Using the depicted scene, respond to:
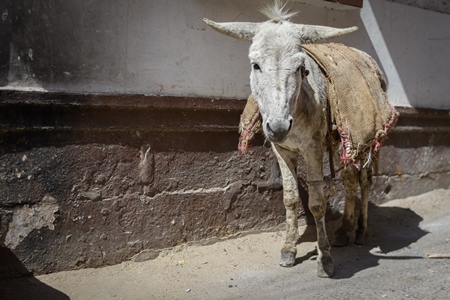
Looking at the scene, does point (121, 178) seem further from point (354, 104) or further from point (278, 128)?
point (354, 104)

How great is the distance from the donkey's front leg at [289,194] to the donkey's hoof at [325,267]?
0.31 m

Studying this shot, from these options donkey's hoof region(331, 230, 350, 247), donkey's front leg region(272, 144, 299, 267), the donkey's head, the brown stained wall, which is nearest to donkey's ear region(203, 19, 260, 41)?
the donkey's head

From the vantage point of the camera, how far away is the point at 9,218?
11.8ft

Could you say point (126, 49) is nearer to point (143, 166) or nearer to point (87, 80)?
point (87, 80)

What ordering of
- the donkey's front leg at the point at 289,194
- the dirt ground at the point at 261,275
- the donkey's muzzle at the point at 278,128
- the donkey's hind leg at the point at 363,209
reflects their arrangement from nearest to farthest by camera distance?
the donkey's muzzle at the point at 278,128
the dirt ground at the point at 261,275
the donkey's front leg at the point at 289,194
the donkey's hind leg at the point at 363,209

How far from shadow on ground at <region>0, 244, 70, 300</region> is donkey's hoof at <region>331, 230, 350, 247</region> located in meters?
2.45

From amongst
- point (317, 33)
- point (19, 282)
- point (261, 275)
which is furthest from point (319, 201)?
point (19, 282)

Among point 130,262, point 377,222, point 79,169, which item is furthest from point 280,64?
point 377,222

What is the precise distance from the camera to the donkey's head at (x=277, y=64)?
3.28 metres

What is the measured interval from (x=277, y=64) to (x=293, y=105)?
290 millimetres

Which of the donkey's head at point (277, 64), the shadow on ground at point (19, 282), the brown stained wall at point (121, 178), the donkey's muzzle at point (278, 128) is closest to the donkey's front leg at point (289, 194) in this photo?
the brown stained wall at point (121, 178)

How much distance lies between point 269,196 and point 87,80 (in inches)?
81.4

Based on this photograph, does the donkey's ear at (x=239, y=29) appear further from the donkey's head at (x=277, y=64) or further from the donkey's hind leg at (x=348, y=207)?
the donkey's hind leg at (x=348, y=207)

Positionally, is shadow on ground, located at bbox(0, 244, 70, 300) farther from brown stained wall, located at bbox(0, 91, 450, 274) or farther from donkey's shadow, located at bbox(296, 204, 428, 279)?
donkey's shadow, located at bbox(296, 204, 428, 279)
